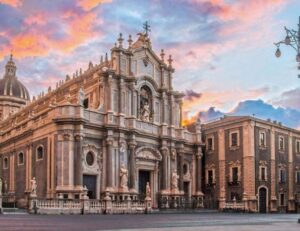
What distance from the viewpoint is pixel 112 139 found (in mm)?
50250

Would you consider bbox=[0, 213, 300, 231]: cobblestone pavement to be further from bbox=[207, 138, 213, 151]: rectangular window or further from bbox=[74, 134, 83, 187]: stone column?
bbox=[207, 138, 213, 151]: rectangular window

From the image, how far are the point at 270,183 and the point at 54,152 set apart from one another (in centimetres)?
2618

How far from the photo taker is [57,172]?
4594 centimetres

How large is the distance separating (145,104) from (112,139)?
766cm

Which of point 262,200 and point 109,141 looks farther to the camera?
point 262,200

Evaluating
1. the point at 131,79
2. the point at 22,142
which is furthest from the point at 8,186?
the point at 131,79

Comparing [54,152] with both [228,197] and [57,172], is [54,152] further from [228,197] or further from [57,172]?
[228,197]

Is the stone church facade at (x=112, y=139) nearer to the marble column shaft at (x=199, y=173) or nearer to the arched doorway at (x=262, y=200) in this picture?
the marble column shaft at (x=199, y=173)

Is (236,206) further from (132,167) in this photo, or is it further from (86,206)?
(86,206)

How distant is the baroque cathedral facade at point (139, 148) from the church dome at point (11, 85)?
36.2m

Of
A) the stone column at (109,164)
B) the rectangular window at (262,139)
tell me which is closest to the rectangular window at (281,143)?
the rectangular window at (262,139)

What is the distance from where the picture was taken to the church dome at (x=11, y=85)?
325ft

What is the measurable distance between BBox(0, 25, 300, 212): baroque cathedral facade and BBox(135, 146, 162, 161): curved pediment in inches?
4.2

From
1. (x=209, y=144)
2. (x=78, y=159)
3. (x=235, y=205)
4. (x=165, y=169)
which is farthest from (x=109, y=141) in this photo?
(x=209, y=144)
